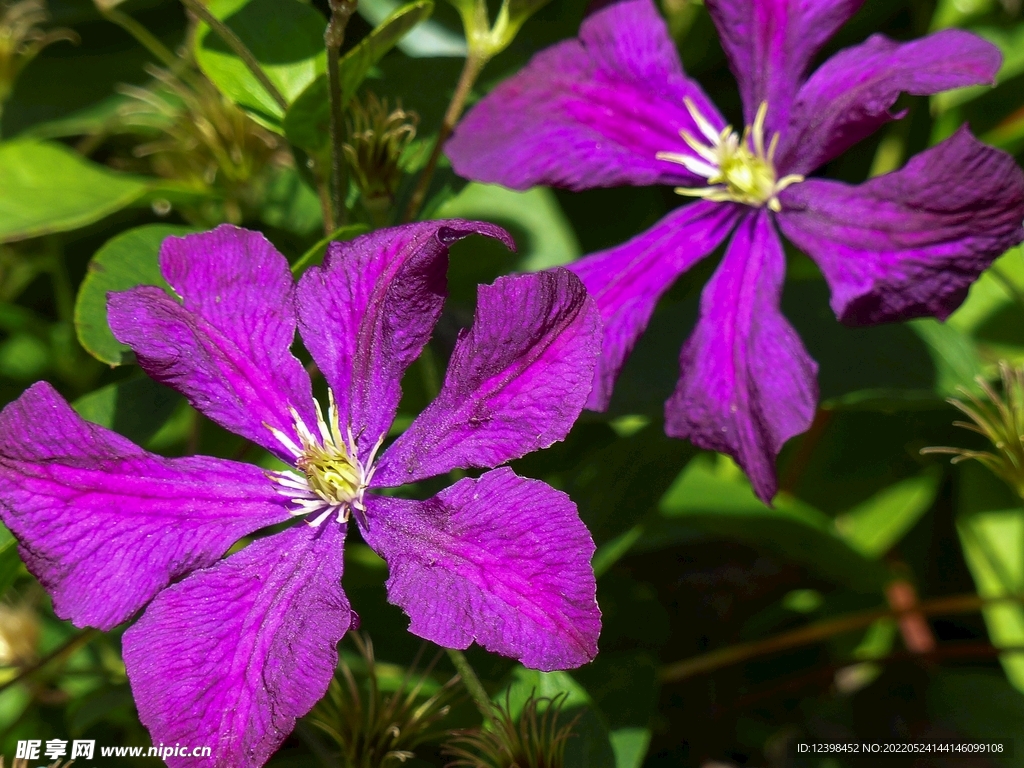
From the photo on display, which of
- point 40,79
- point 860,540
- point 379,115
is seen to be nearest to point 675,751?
point 860,540

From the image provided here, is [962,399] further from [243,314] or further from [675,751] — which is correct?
[243,314]

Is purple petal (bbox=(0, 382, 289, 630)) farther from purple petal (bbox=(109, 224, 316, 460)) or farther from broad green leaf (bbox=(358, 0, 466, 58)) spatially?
broad green leaf (bbox=(358, 0, 466, 58))

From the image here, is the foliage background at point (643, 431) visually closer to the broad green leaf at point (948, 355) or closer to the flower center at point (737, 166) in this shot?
the broad green leaf at point (948, 355)

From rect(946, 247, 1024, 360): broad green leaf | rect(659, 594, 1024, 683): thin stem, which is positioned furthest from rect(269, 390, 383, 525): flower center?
rect(946, 247, 1024, 360): broad green leaf

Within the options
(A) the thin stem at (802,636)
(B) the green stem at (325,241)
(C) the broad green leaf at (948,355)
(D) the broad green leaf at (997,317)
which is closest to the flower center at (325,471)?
(B) the green stem at (325,241)

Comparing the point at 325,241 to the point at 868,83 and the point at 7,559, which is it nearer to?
the point at 7,559

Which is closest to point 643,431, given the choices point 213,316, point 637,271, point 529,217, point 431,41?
point 637,271
